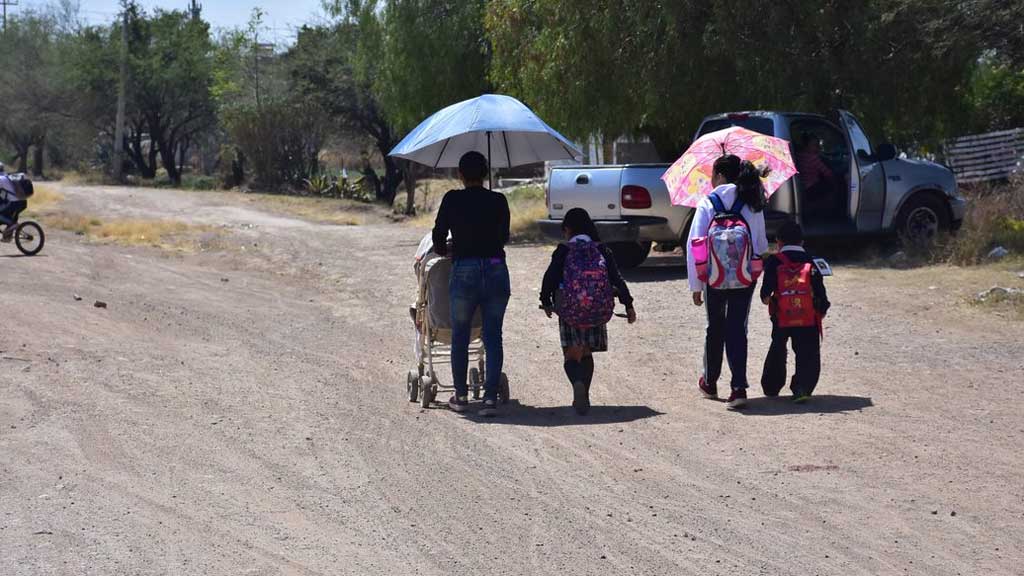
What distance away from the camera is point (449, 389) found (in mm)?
9672

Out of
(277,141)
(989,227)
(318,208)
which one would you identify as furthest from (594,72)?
(277,141)

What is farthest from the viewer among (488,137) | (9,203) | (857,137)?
(9,203)

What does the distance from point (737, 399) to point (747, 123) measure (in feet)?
24.7

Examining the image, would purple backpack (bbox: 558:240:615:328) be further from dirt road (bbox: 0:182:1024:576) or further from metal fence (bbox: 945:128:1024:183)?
metal fence (bbox: 945:128:1024:183)

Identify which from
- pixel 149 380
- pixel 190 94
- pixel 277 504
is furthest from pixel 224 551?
pixel 190 94

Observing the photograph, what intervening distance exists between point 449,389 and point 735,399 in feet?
7.41

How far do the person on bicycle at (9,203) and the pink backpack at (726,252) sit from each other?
15.7 meters

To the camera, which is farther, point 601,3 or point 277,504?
point 601,3

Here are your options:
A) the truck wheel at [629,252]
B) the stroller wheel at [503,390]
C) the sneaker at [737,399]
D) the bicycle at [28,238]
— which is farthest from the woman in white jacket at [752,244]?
the bicycle at [28,238]

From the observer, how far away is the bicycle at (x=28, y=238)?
21.2 meters

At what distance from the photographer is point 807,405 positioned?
359 inches

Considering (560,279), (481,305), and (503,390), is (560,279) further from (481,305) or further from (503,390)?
(503,390)

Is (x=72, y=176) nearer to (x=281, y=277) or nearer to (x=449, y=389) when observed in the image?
(x=281, y=277)

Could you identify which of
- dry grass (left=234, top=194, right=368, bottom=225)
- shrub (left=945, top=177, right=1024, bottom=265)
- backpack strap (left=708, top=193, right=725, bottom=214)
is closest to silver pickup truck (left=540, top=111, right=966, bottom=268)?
shrub (left=945, top=177, right=1024, bottom=265)
